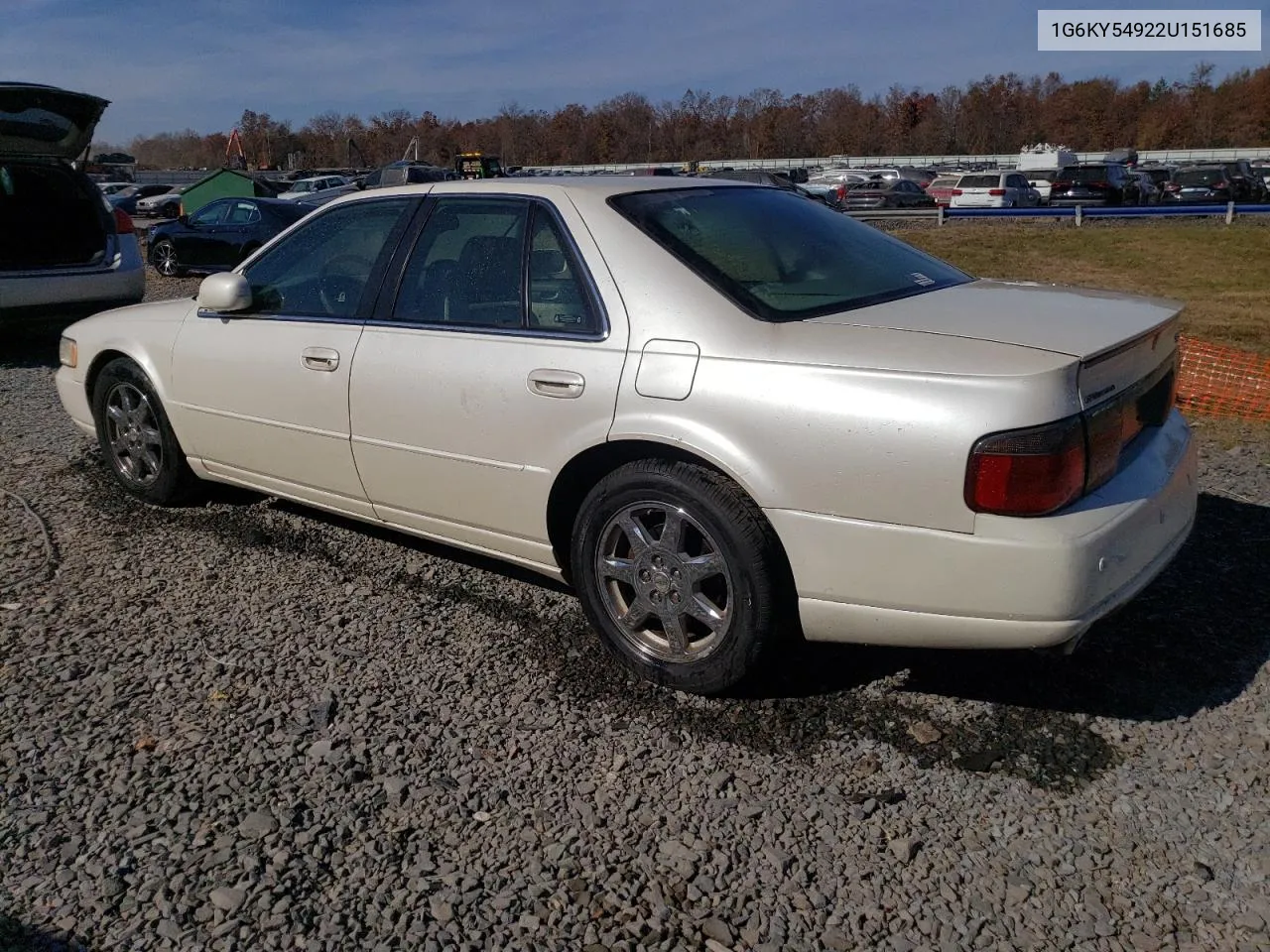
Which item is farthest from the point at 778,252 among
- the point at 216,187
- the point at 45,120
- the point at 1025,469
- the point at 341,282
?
the point at 216,187

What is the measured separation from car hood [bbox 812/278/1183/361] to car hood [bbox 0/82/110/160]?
7.46 meters

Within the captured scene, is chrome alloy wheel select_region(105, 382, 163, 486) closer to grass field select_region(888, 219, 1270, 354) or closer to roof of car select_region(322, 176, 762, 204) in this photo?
roof of car select_region(322, 176, 762, 204)

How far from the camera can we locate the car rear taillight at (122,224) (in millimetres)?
9541

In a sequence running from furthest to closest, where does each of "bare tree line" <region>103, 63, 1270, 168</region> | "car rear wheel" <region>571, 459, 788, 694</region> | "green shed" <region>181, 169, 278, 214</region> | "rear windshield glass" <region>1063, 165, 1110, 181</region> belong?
"bare tree line" <region>103, 63, 1270, 168</region>
"rear windshield glass" <region>1063, 165, 1110, 181</region>
"green shed" <region>181, 169, 278, 214</region>
"car rear wheel" <region>571, 459, 788, 694</region>

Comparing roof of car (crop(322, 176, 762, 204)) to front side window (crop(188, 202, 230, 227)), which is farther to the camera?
front side window (crop(188, 202, 230, 227))

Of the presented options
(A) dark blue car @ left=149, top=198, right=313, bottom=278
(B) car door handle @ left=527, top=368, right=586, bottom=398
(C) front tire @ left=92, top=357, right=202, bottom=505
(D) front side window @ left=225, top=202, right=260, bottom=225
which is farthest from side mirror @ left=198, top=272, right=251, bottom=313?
(D) front side window @ left=225, top=202, right=260, bottom=225

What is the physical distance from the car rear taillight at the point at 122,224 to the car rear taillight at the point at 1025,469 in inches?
355

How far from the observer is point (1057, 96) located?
10844 centimetres

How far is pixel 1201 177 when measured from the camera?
32219 mm

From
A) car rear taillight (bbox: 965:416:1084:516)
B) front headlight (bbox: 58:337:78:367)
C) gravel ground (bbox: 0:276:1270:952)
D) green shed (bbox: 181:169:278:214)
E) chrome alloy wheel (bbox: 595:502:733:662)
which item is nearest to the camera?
gravel ground (bbox: 0:276:1270:952)

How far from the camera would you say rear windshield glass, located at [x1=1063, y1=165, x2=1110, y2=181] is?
1282 inches

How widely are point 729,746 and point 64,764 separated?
1.84 metres

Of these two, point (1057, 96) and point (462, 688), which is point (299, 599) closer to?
point (462, 688)

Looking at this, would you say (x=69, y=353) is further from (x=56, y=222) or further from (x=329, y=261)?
(x=56, y=222)
